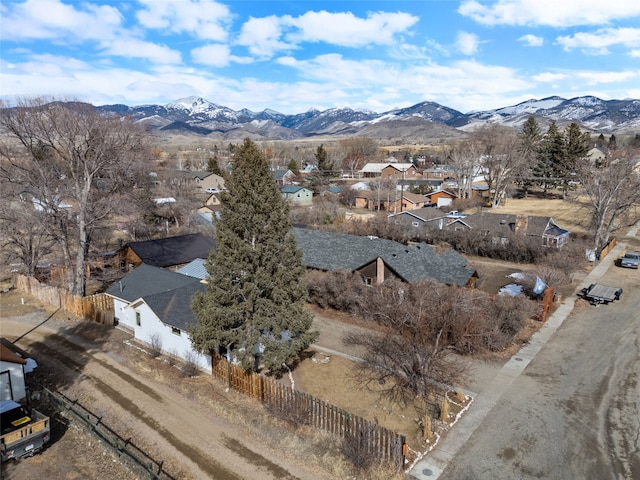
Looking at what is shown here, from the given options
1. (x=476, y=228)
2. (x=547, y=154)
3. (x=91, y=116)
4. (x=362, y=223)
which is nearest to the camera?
(x=91, y=116)

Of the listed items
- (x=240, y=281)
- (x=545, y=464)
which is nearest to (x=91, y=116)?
(x=240, y=281)

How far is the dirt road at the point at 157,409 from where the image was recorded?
13.1 m

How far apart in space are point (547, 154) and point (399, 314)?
227 ft

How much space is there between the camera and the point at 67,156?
94.7 feet

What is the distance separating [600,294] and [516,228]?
54.2 ft

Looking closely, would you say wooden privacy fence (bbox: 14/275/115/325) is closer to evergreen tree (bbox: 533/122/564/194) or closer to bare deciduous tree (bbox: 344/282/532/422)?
bare deciduous tree (bbox: 344/282/532/422)

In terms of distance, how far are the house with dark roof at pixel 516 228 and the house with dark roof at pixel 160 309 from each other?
104 ft

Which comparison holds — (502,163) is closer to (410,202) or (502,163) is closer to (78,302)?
(410,202)

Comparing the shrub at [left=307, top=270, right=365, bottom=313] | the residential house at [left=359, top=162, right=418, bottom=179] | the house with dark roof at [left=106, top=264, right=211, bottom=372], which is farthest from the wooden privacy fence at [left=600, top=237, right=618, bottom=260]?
the residential house at [left=359, top=162, right=418, bottom=179]

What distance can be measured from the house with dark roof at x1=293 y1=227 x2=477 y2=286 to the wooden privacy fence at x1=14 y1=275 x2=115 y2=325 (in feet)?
41.5

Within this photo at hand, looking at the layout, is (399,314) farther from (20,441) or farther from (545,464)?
(20,441)

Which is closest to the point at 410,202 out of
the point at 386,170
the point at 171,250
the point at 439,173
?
the point at 386,170

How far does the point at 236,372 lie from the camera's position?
1744 centimetres

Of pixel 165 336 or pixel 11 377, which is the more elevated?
pixel 11 377
